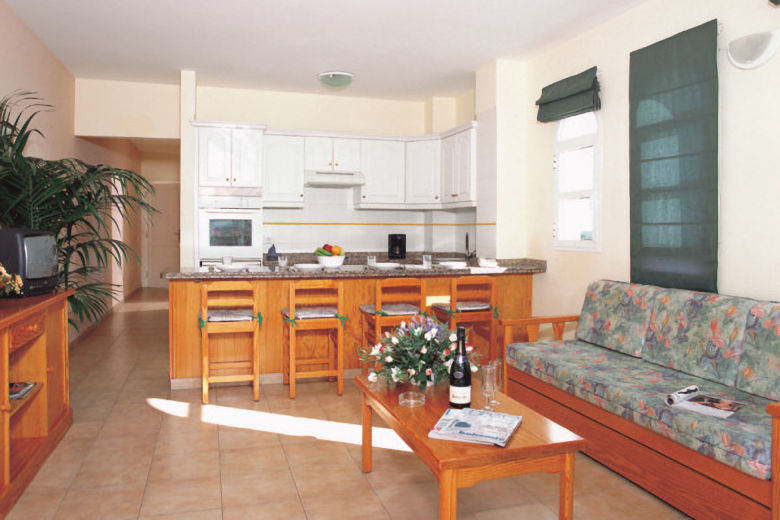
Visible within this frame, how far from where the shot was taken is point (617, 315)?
3.68 m

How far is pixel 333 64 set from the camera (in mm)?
5375

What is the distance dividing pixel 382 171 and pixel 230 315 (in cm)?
272

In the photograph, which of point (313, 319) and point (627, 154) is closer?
point (627, 154)

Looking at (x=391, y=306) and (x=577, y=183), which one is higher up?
(x=577, y=183)

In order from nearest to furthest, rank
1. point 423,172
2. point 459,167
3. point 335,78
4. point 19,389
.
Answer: point 19,389 < point 335,78 < point 459,167 < point 423,172

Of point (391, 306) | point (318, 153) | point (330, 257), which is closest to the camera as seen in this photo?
point (391, 306)

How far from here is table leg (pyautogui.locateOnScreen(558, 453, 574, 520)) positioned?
2.15 meters

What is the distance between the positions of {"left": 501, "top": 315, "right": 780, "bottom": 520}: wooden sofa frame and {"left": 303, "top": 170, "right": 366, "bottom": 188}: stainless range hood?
127 inches

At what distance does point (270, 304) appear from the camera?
15.0ft

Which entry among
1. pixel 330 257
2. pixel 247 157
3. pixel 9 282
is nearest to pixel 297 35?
pixel 247 157

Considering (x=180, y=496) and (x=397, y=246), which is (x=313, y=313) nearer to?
(x=180, y=496)

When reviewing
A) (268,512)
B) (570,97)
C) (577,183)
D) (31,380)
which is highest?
(570,97)

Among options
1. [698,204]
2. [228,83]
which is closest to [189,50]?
[228,83]

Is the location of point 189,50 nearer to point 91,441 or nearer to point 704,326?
point 91,441
